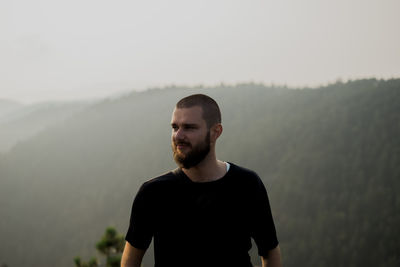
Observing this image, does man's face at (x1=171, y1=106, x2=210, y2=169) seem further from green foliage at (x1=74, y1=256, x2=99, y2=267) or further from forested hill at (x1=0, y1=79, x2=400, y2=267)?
forested hill at (x1=0, y1=79, x2=400, y2=267)

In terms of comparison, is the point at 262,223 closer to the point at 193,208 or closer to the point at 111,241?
the point at 193,208

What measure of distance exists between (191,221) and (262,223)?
60 centimetres

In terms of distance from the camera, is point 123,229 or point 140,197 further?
point 123,229

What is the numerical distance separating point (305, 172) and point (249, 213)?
106316mm

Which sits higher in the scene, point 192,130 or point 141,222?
point 192,130

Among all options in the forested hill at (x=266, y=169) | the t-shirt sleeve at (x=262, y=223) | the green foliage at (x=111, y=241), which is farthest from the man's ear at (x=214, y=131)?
the forested hill at (x=266, y=169)

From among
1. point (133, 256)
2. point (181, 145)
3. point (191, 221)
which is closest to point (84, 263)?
point (133, 256)

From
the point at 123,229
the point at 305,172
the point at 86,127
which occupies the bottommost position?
the point at 123,229

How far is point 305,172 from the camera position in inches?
4055

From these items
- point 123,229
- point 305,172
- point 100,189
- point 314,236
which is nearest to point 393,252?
point 314,236

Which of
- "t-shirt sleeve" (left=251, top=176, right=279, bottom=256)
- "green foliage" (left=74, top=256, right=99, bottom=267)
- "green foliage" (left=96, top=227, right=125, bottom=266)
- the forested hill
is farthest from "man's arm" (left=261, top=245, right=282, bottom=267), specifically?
the forested hill

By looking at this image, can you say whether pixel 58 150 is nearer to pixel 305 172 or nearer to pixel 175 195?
pixel 305 172

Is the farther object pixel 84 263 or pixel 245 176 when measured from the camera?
pixel 84 263

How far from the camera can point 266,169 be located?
113 meters
